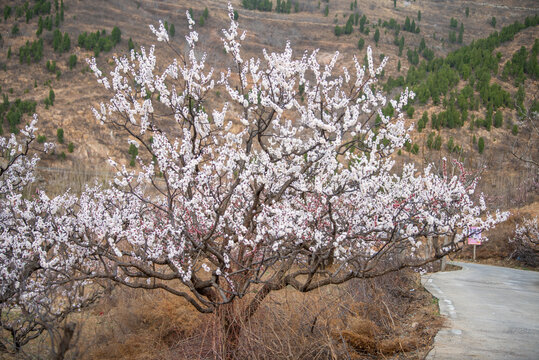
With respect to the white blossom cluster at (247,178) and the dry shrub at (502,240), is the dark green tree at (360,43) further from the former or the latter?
the white blossom cluster at (247,178)

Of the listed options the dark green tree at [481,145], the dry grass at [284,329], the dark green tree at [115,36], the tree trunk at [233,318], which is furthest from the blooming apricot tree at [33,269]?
the dark green tree at [115,36]

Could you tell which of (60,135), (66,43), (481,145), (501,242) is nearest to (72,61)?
(66,43)

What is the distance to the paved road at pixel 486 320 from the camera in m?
6.54

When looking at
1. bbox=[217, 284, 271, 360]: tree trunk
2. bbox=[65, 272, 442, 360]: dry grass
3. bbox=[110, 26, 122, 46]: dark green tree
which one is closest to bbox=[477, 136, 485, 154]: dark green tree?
bbox=[65, 272, 442, 360]: dry grass

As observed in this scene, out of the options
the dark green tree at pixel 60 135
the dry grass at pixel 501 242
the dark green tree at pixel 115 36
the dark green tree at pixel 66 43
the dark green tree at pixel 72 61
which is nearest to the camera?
the dry grass at pixel 501 242

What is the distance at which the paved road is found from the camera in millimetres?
6539

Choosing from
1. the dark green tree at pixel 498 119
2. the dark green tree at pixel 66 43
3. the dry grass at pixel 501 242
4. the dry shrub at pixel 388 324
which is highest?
the dark green tree at pixel 66 43

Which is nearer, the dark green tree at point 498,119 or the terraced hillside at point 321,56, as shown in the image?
the terraced hillside at point 321,56

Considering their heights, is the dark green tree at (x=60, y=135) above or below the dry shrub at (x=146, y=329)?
below

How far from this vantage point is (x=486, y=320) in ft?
28.1

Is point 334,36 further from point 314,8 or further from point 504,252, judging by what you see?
point 504,252

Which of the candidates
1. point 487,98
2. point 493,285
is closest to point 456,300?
point 493,285

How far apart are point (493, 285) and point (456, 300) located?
428cm

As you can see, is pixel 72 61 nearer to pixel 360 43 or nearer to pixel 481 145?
pixel 360 43
